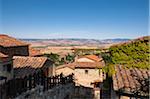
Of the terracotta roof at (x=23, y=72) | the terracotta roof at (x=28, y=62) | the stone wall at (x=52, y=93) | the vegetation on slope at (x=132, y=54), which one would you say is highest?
the vegetation on slope at (x=132, y=54)

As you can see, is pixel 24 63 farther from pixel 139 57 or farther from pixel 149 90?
pixel 149 90

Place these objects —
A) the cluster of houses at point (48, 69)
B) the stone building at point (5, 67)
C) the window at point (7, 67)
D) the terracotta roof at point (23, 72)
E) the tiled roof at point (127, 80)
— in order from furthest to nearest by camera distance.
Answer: the terracotta roof at point (23, 72) < the window at point (7, 67) < the stone building at point (5, 67) < the cluster of houses at point (48, 69) < the tiled roof at point (127, 80)

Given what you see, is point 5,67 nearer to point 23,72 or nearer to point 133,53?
point 23,72

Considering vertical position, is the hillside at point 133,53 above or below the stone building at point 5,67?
above

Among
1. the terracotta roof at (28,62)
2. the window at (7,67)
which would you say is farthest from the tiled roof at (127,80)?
the terracotta roof at (28,62)

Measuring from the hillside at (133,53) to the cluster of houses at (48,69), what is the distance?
3.09 ft

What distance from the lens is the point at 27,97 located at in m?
18.2

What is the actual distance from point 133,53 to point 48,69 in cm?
1538

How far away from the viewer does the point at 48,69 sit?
3231cm

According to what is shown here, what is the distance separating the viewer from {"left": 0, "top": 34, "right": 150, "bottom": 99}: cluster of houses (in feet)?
44.2

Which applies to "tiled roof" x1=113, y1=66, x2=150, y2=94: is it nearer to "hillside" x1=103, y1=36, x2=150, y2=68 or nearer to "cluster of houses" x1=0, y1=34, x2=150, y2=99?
"cluster of houses" x1=0, y1=34, x2=150, y2=99

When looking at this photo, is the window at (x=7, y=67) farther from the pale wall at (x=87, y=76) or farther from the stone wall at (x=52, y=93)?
the pale wall at (x=87, y=76)

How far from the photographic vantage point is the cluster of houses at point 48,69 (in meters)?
13.5

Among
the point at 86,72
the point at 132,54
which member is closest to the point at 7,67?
the point at 132,54
